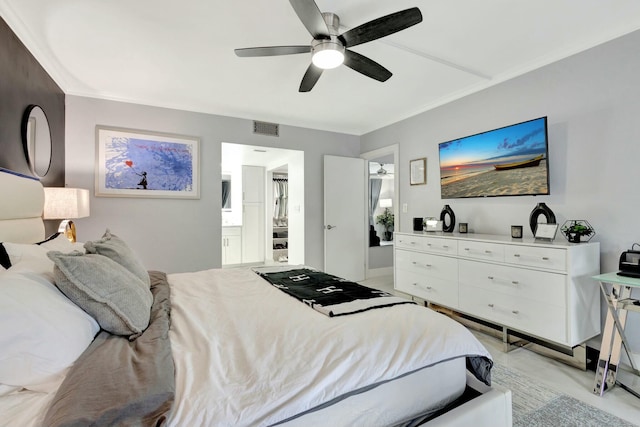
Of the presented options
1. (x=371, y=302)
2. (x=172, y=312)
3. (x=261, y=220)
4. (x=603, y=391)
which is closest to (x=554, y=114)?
(x=603, y=391)

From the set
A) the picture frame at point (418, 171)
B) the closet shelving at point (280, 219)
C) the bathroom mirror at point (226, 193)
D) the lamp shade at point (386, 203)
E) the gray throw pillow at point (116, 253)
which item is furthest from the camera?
the lamp shade at point (386, 203)

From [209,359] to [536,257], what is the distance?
242cm

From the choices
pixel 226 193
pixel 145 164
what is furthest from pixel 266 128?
pixel 226 193

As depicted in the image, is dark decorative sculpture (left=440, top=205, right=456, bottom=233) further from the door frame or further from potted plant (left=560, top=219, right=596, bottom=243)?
potted plant (left=560, top=219, right=596, bottom=243)

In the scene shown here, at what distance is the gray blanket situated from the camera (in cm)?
71

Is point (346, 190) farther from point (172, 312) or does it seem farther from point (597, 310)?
point (172, 312)

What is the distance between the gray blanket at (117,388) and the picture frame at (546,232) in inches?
106

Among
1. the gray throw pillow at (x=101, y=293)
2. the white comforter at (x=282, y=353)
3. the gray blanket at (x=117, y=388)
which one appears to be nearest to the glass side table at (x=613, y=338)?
the white comforter at (x=282, y=353)

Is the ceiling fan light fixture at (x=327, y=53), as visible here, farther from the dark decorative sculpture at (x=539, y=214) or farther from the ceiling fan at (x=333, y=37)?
the dark decorative sculpture at (x=539, y=214)

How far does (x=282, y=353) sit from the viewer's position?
1.05m

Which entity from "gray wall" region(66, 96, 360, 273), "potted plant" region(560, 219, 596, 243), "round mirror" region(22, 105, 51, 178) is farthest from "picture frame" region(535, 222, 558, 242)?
"round mirror" region(22, 105, 51, 178)

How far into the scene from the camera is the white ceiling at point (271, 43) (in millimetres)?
1983

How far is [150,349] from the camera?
100 cm

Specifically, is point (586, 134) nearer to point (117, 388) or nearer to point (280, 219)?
point (117, 388)
